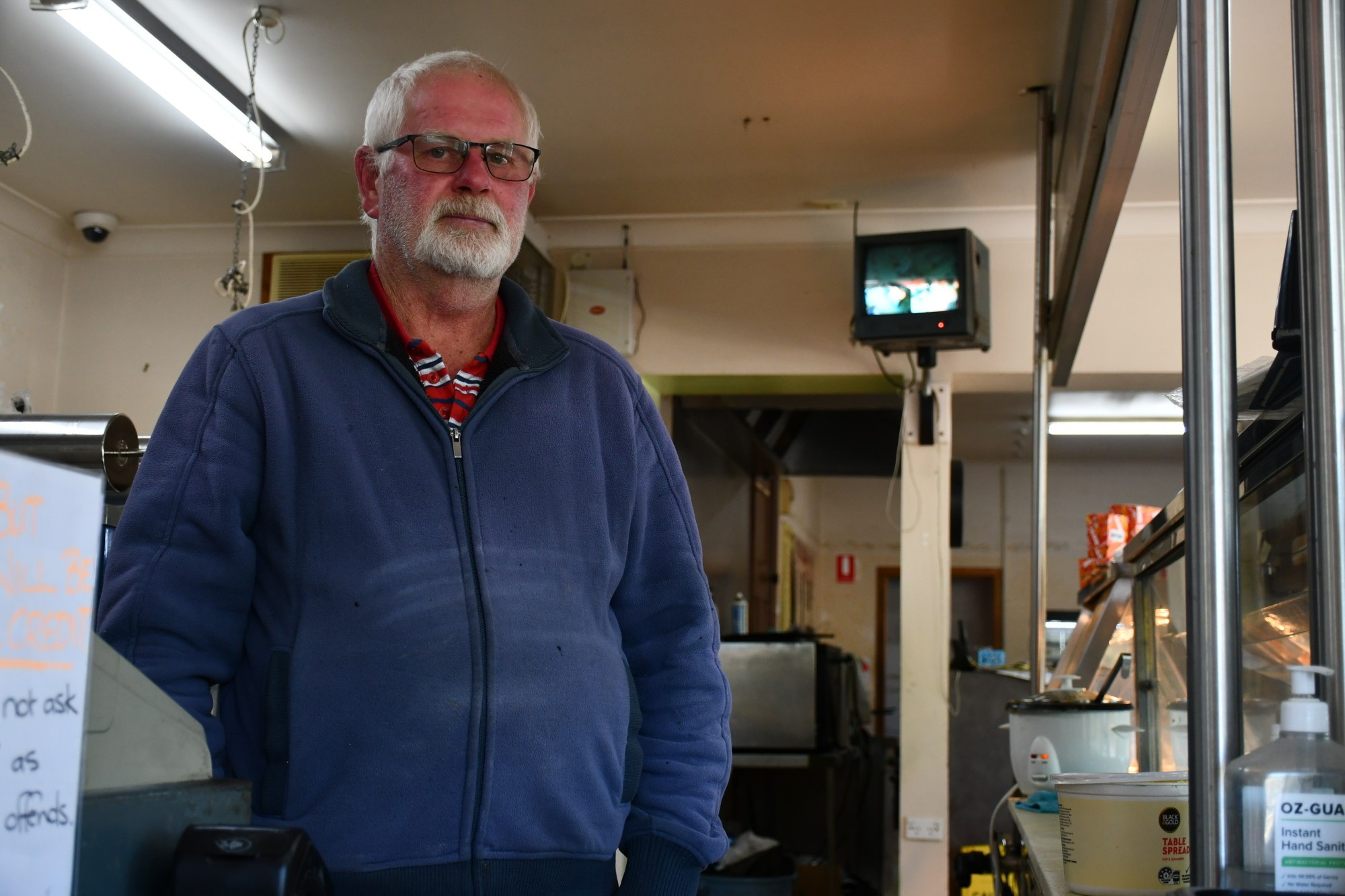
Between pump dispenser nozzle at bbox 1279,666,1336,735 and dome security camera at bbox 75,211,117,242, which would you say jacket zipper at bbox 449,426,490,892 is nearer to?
pump dispenser nozzle at bbox 1279,666,1336,735

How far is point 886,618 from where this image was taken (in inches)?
435

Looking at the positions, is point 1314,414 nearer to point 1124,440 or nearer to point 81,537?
point 81,537

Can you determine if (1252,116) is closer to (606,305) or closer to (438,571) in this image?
(606,305)

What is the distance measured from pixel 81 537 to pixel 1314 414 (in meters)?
0.78

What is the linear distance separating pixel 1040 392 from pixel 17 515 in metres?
3.91

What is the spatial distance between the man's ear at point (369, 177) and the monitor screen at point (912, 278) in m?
3.29

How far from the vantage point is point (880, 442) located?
859 cm

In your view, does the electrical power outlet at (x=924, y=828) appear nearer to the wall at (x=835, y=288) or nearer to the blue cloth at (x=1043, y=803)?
the wall at (x=835, y=288)

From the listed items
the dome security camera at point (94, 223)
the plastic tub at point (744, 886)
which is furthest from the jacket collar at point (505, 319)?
the dome security camera at point (94, 223)

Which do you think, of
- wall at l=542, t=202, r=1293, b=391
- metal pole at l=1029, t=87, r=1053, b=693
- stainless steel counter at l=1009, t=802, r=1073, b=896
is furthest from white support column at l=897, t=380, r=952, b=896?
stainless steel counter at l=1009, t=802, r=1073, b=896

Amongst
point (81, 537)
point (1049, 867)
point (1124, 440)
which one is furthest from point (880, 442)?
point (81, 537)

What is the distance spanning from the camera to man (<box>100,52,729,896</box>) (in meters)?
1.22

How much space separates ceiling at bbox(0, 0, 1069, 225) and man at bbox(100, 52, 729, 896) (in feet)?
7.61

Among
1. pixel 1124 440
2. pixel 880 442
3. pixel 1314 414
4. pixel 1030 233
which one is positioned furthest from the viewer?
pixel 1124 440
